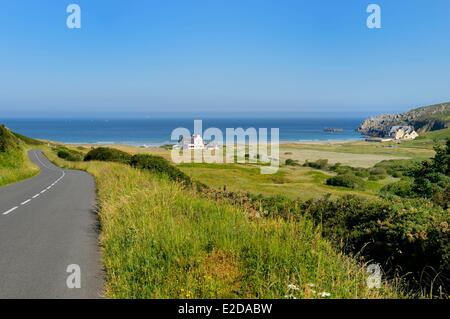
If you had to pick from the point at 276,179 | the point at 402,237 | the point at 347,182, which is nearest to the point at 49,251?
the point at 402,237

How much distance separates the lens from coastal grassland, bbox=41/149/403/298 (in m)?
5.64

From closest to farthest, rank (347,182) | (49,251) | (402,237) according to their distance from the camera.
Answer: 1. (49,251)
2. (402,237)
3. (347,182)

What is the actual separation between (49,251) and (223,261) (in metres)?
4.32

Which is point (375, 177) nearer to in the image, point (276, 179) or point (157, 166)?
point (276, 179)

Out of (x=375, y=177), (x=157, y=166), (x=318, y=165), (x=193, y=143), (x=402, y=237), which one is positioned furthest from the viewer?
(x=193, y=143)

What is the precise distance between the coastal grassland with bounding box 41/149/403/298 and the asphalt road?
381 mm

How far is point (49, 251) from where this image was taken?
29.5ft

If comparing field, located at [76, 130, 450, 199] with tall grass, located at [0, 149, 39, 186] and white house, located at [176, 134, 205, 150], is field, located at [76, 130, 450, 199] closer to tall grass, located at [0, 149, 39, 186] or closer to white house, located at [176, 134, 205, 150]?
white house, located at [176, 134, 205, 150]

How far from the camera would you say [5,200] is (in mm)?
18031

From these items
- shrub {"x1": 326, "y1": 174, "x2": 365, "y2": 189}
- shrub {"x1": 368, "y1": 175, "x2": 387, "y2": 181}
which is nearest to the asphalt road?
shrub {"x1": 326, "y1": 174, "x2": 365, "y2": 189}

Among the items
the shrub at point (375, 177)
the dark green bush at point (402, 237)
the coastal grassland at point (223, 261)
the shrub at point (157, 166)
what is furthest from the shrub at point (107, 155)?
the coastal grassland at point (223, 261)

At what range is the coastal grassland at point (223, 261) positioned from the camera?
18.5 ft

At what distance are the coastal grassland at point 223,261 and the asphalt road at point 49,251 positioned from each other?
0.38 m

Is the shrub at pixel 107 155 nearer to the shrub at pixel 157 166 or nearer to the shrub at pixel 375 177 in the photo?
the shrub at pixel 157 166
